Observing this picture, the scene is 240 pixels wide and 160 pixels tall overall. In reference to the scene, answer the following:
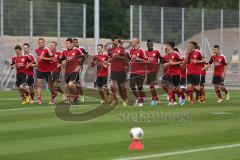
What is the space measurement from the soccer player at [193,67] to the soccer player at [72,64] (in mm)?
3740

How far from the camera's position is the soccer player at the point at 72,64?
2517cm

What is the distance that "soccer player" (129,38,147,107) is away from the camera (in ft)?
80.1

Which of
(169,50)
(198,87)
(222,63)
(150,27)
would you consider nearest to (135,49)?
(169,50)

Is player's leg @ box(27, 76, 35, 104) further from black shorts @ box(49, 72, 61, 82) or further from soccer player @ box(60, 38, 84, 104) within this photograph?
soccer player @ box(60, 38, 84, 104)

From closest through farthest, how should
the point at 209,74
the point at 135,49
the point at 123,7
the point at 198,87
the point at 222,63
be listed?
the point at 135,49 → the point at 198,87 → the point at 222,63 → the point at 209,74 → the point at 123,7

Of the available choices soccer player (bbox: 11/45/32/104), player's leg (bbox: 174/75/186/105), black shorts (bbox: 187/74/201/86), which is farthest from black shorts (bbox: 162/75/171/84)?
soccer player (bbox: 11/45/32/104)

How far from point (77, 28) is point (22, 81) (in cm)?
1377

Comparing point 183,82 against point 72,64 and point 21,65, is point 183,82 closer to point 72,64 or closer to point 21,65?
point 72,64

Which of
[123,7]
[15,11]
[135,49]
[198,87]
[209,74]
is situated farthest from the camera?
[123,7]

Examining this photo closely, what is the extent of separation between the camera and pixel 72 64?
25.5 m

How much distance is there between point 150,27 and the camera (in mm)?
41375

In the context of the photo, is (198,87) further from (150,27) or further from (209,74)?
(209,74)

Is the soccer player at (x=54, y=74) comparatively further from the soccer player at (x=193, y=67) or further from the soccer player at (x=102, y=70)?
the soccer player at (x=193, y=67)

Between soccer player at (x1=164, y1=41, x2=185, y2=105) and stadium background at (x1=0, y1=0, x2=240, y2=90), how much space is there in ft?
31.8
